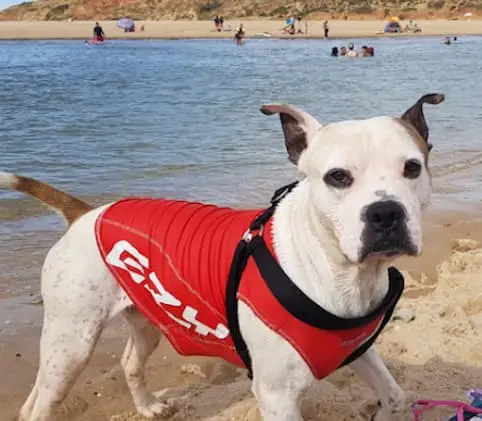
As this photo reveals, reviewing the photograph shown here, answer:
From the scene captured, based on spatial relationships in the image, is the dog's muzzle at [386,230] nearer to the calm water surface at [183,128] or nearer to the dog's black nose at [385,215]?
the dog's black nose at [385,215]

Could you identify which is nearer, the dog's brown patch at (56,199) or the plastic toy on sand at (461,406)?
the plastic toy on sand at (461,406)

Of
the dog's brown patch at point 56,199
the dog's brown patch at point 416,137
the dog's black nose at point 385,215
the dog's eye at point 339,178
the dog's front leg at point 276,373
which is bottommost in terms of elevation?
the dog's front leg at point 276,373

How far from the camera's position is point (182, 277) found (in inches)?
135

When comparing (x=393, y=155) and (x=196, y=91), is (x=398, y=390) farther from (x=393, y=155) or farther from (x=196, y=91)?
(x=196, y=91)

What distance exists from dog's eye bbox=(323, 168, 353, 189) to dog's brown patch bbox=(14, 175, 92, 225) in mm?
1462

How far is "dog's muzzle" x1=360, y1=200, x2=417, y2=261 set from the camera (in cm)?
275

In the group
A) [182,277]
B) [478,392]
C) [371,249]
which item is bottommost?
[478,392]

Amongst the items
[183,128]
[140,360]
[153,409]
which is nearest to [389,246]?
[140,360]

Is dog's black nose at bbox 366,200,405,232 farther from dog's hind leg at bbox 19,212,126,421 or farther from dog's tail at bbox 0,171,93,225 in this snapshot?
dog's tail at bbox 0,171,93,225

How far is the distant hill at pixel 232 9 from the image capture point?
258 feet

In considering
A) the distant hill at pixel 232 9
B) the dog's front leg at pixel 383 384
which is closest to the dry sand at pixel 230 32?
the distant hill at pixel 232 9

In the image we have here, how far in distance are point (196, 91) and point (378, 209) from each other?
17.5 metres

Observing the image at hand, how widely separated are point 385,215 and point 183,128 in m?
11.1

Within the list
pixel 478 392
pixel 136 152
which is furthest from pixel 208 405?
pixel 136 152
